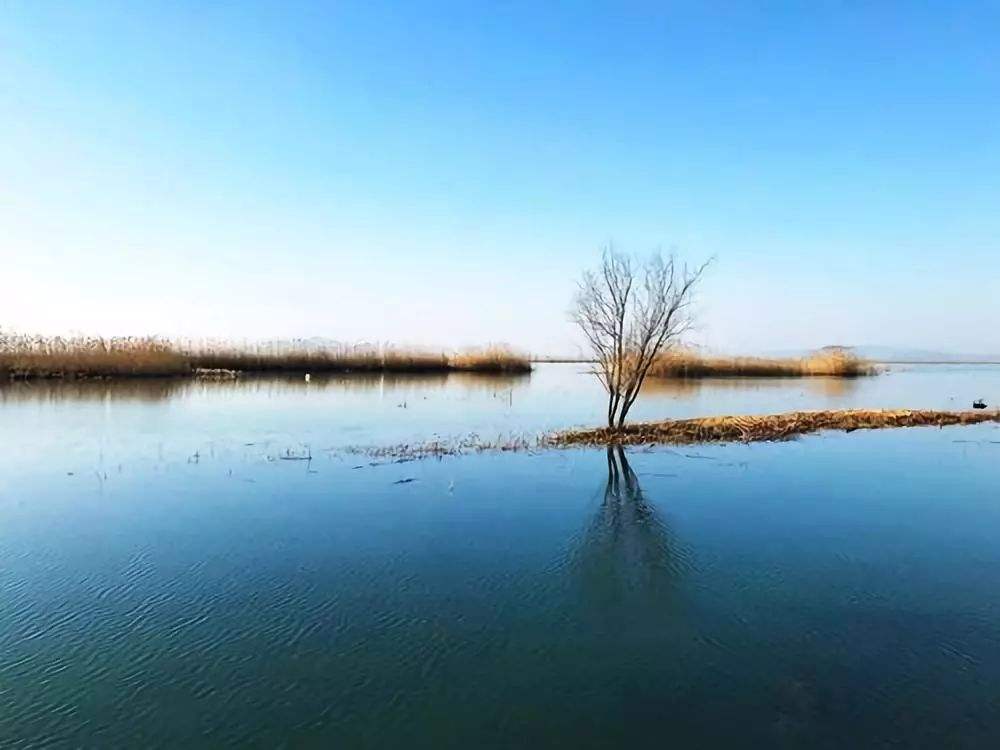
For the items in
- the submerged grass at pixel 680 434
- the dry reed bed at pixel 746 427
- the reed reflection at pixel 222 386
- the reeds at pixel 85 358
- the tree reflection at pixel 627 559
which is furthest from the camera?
the reeds at pixel 85 358

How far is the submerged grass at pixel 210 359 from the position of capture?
101 ft

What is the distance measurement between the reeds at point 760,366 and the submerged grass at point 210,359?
10.5 m

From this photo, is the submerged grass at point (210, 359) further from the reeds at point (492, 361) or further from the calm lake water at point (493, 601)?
the calm lake water at point (493, 601)

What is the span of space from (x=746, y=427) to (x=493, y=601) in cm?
1256

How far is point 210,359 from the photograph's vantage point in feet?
129

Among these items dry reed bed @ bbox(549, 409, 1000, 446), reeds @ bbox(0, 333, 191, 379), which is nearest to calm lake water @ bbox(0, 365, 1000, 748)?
dry reed bed @ bbox(549, 409, 1000, 446)

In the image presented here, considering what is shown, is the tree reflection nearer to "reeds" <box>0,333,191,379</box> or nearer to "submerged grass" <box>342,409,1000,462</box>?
"submerged grass" <box>342,409,1000,462</box>

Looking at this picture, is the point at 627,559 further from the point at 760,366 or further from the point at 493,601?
the point at 760,366

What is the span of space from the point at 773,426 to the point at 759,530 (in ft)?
31.7

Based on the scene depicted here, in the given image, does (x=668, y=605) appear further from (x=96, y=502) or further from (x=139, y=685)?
(x=96, y=502)

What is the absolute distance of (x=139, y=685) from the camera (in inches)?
175

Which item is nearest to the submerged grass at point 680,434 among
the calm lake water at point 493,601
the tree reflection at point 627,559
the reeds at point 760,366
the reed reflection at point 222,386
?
the calm lake water at point 493,601

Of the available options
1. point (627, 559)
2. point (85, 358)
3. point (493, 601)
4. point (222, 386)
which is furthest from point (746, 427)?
point (85, 358)

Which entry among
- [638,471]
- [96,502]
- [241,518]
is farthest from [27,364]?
[638,471]
